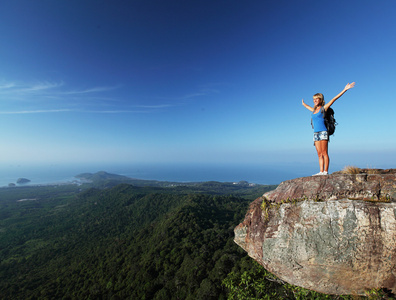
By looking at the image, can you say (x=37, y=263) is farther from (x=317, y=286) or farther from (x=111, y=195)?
(x=317, y=286)

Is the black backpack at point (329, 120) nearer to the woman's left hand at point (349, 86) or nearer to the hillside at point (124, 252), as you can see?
the woman's left hand at point (349, 86)

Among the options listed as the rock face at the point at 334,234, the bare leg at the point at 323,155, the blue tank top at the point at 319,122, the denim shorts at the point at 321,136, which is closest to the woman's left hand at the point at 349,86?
the blue tank top at the point at 319,122

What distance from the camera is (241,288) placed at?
309 inches

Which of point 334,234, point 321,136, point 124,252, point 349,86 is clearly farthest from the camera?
point 124,252

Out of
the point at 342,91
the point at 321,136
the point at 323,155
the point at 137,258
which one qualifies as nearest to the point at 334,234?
the point at 323,155

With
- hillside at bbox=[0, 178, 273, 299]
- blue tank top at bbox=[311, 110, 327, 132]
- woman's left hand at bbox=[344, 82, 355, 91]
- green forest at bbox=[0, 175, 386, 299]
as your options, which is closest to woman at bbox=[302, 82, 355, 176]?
blue tank top at bbox=[311, 110, 327, 132]

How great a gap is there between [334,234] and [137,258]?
53337 mm

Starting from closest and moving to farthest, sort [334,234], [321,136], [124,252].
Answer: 1. [334,234]
2. [321,136]
3. [124,252]

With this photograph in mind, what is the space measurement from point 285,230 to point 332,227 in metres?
1.28

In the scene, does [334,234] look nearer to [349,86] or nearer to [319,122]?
[319,122]

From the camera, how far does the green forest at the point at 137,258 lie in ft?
89.8

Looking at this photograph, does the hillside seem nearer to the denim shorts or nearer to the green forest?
the green forest

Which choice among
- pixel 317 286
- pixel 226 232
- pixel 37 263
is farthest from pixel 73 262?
pixel 317 286

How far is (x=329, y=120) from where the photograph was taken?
6.17m
